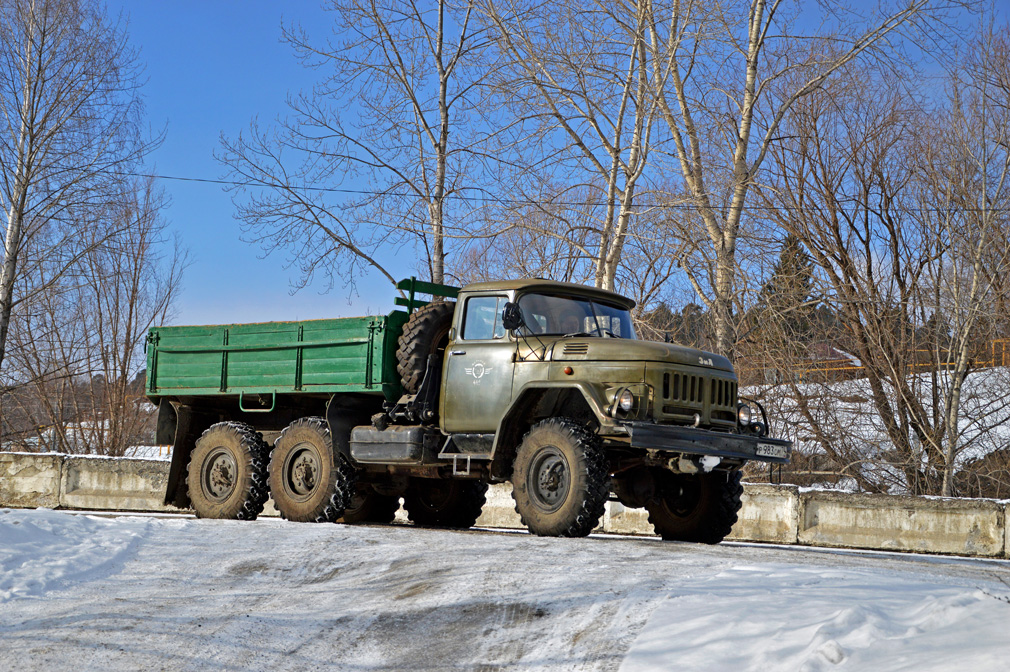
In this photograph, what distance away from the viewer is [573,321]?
10828 millimetres

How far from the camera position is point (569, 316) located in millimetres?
10836

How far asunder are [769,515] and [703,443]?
521 cm

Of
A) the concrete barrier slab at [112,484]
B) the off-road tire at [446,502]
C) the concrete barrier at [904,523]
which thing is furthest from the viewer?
the concrete barrier slab at [112,484]

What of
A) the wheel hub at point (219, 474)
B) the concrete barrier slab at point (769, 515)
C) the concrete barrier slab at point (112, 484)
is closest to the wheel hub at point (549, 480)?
the wheel hub at point (219, 474)

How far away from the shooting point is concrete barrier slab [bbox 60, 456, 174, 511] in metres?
18.7

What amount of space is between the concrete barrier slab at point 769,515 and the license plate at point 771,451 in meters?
3.72

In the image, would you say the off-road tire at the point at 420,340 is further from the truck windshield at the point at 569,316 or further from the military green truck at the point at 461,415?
the truck windshield at the point at 569,316

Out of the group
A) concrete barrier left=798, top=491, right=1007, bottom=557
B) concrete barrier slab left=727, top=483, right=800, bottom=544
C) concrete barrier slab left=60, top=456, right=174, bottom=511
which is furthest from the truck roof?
concrete barrier slab left=60, top=456, right=174, bottom=511

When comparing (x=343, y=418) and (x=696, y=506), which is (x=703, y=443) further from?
(x=343, y=418)

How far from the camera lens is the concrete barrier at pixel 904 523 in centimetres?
1277

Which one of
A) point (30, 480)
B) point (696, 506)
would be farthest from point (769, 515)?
point (30, 480)

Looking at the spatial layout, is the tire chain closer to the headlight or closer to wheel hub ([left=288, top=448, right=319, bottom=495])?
wheel hub ([left=288, top=448, right=319, bottom=495])

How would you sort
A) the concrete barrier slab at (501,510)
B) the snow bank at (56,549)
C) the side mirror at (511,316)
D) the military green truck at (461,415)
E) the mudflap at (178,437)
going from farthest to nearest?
1. the concrete barrier slab at (501,510)
2. the mudflap at (178,437)
3. the side mirror at (511,316)
4. the military green truck at (461,415)
5. the snow bank at (56,549)

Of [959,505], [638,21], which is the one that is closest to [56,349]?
[638,21]
